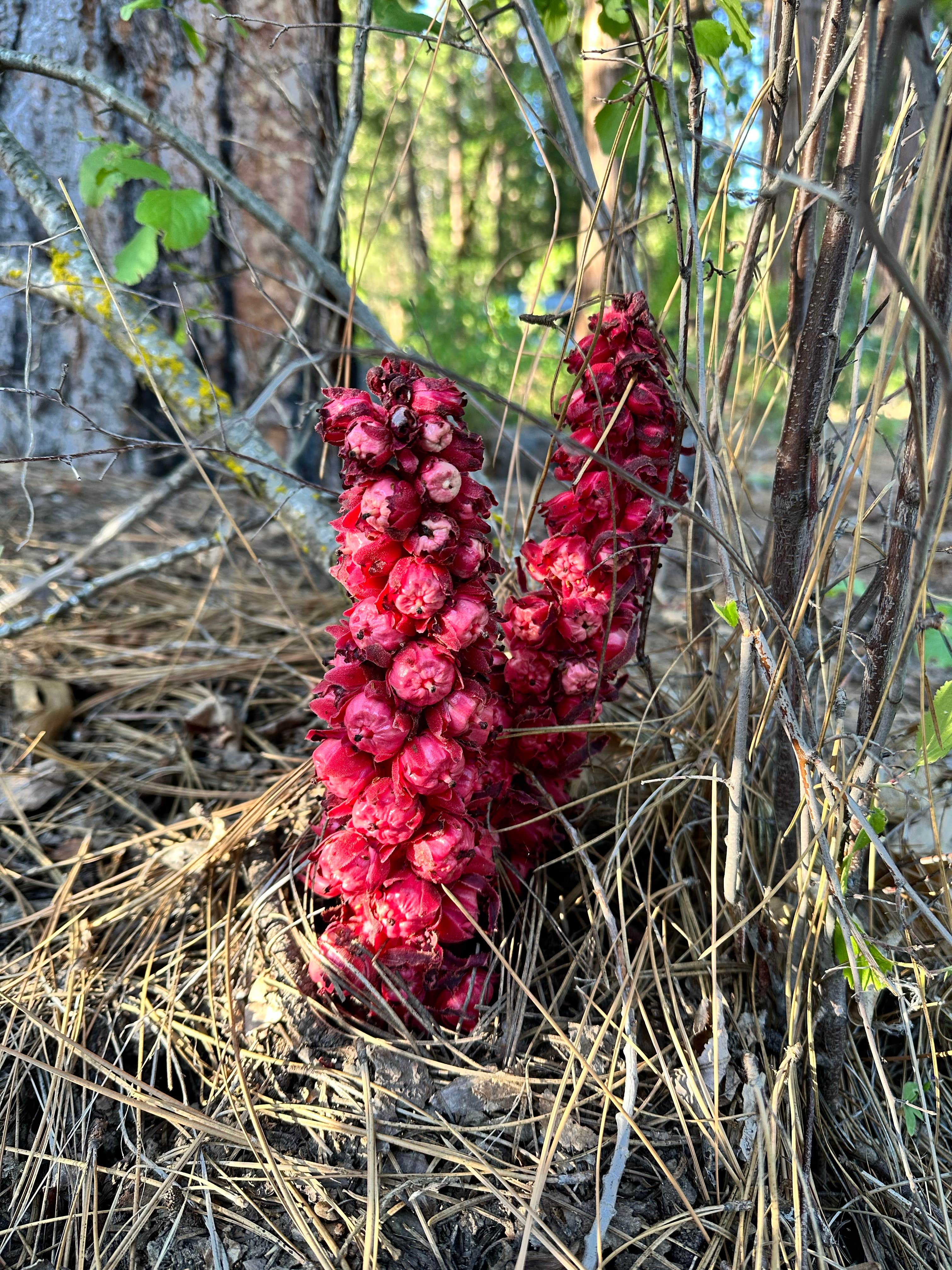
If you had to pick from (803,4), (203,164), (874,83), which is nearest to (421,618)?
(874,83)

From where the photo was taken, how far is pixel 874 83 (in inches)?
30.9

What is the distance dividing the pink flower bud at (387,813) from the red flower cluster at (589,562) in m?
0.21

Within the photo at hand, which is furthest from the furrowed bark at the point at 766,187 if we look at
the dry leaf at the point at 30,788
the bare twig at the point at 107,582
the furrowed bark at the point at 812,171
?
the dry leaf at the point at 30,788

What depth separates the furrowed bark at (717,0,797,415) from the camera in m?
1.01

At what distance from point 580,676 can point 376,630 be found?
1.11ft

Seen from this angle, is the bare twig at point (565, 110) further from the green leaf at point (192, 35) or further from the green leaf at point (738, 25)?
the green leaf at point (192, 35)

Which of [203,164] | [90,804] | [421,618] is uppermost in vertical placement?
[203,164]

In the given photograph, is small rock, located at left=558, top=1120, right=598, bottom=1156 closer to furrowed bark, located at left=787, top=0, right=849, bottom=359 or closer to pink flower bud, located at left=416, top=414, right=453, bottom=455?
pink flower bud, located at left=416, top=414, right=453, bottom=455

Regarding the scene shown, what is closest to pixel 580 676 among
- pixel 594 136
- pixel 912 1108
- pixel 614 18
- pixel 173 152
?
pixel 912 1108

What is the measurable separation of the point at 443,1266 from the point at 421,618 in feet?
2.41

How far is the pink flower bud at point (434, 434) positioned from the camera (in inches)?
37.4

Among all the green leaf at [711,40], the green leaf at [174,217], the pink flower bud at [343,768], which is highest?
Answer: the green leaf at [711,40]

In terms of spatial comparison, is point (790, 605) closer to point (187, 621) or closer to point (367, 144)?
point (187, 621)

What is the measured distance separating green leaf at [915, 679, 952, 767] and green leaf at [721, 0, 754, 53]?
0.89 metres
